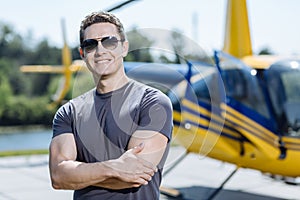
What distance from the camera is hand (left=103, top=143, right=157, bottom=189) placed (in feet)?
5.88

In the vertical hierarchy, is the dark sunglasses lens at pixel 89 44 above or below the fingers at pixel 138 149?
above

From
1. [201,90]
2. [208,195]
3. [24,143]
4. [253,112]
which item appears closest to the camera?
[253,112]

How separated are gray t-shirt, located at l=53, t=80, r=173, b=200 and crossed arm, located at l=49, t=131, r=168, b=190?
0.04 m

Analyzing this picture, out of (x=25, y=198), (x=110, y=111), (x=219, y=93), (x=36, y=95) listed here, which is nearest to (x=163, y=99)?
(x=110, y=111)

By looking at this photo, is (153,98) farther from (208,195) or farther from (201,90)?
(208,195)

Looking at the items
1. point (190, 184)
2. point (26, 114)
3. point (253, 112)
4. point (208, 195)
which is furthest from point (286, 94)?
point (26, 114)

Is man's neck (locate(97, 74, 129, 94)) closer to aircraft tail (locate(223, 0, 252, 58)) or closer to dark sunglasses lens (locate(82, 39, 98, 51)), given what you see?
dark sunglasses lens (locate(82, 39, 98, 51))

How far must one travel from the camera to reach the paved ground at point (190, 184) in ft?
23.1

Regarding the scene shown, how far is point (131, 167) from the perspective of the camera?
5.90ft

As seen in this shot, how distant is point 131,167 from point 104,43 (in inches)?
17.9

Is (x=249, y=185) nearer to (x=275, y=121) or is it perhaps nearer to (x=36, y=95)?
(x=275, y=121)

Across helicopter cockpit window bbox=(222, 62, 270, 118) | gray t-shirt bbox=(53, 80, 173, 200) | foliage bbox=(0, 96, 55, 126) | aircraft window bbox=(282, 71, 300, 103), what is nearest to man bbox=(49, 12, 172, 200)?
gray t-shirt bbox=(53, 80, 173, 200)

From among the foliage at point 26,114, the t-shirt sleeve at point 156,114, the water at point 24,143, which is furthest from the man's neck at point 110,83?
the foliage at point 26,114

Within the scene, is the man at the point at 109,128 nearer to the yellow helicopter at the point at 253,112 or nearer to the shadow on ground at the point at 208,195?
the yellow helicopter at the point at 253,112
